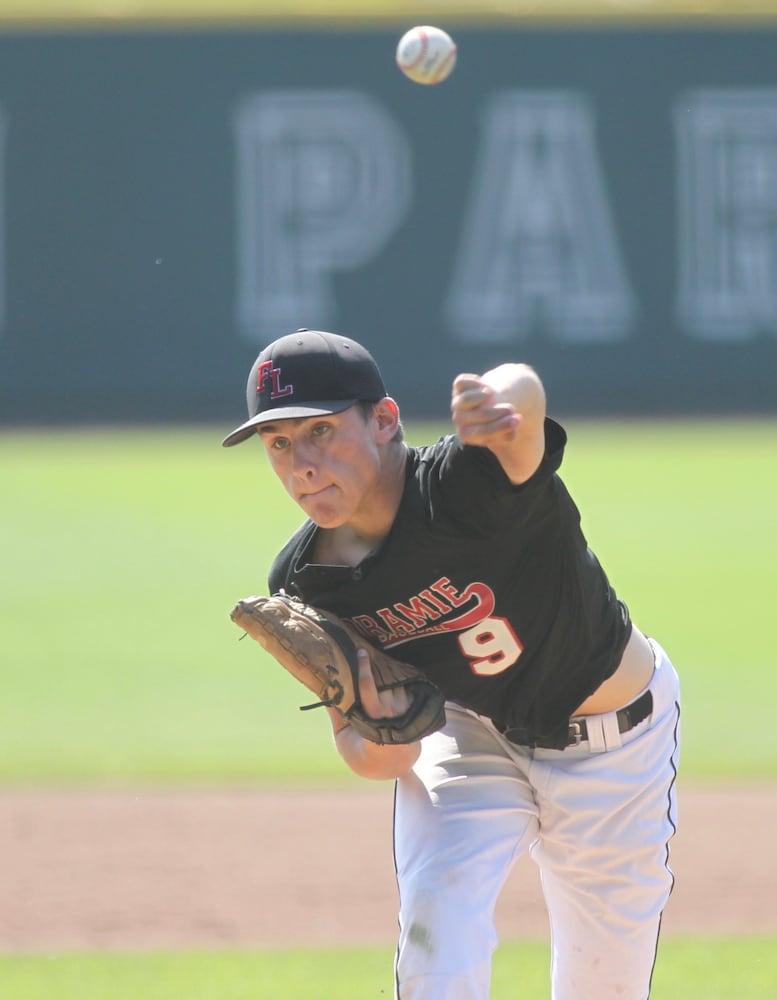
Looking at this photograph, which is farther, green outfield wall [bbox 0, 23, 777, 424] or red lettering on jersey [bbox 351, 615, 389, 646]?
green outfield wall [bbox 0, 23, 777, 424]

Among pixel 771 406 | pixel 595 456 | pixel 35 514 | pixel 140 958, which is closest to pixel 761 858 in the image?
pixel 140 958

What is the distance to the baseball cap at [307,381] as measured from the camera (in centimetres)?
334

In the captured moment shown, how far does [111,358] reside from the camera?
2138 centimetres

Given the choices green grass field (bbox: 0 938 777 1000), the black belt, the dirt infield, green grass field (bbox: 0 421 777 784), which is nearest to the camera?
the black belt

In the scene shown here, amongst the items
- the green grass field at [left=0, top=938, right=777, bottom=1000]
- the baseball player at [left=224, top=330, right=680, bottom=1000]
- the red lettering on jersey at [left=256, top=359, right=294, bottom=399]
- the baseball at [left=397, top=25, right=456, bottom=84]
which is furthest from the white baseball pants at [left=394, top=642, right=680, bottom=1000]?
the baseball at [left=397, top=25, right=456, bottom=84]

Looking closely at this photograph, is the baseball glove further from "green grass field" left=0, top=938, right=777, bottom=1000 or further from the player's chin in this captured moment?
"green grass field" left=0, top=938, right=777, bottom=1000

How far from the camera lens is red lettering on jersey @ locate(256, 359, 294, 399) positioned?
3.36m

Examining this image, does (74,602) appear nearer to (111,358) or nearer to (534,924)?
(534,924)

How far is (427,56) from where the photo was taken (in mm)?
5496

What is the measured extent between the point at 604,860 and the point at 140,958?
1865 millimetres

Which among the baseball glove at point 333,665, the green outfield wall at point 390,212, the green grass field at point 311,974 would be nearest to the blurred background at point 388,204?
the green outfield wall at point 390,212

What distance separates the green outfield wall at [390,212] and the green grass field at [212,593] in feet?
8.67

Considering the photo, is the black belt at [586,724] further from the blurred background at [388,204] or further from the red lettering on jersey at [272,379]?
the blurred background at [388,204]

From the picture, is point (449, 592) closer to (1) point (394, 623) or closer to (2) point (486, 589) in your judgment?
(2) point (486, 589)
